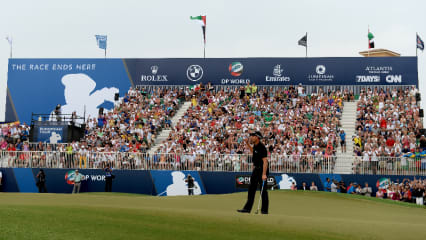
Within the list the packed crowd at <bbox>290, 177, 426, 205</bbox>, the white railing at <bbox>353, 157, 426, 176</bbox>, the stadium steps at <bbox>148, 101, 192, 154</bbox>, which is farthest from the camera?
the stadium steps at <bbox>148, 101, 192, 154</bbox>

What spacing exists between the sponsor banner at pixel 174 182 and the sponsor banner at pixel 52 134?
1105 centimetres

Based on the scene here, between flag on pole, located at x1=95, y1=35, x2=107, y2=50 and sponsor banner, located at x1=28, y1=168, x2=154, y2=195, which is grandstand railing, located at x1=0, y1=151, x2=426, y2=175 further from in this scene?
flag on pole, located at x1=95, y1=35, x2=107, y2=50

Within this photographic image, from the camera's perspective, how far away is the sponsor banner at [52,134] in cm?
4009

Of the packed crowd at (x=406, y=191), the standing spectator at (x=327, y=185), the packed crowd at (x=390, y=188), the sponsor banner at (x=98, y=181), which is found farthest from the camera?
the sponsor banner at (x=98, y=181)

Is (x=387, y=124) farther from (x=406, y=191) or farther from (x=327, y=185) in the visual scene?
(x=406, y=191)

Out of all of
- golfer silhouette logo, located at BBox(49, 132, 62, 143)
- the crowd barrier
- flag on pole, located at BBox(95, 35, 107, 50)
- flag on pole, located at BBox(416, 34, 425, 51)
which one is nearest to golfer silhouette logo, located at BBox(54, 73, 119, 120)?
flag on pole, located at BBox(95, 35, 107, 50)

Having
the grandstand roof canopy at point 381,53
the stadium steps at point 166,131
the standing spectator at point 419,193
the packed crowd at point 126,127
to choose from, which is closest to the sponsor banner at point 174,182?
the stadium steps at point 166,131

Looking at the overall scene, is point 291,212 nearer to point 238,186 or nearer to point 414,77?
point 238,186

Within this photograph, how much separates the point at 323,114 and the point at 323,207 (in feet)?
58.5

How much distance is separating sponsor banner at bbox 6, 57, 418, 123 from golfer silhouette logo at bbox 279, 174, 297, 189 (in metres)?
12.8

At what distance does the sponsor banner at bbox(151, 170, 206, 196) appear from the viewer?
3145 cm

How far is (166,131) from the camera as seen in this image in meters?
37.9

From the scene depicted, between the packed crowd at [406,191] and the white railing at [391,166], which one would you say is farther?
the white railing at [391,166]

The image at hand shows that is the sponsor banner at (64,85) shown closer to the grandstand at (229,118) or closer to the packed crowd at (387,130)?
the grandstand at (229,118)
